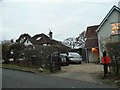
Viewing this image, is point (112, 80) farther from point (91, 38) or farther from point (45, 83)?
point (91, 38)

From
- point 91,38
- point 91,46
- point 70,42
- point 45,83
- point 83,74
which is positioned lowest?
point 45,83

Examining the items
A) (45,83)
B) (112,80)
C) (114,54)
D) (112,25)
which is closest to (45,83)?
(45,83)

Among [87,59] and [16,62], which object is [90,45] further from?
[16,62]

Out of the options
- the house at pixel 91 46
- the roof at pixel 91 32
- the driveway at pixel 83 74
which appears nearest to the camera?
the driveway at pixel 83 74

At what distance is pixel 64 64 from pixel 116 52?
11264mm

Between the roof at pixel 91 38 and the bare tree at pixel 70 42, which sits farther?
the bare tree at pixel 70 42

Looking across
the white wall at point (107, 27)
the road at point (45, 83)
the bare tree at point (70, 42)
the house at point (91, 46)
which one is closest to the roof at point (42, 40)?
the bare tree at point (70, 42)

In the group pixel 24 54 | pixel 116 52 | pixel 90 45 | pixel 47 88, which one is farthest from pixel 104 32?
pixel 47 88

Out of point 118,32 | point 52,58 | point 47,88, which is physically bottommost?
point 47,88

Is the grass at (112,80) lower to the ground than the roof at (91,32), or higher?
lower

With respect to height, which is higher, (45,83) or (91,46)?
(91,46)

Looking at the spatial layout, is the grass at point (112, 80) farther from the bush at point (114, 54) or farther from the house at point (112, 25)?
the house at point (112, 25)

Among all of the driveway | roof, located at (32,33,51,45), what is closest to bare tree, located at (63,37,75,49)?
roof, located at (32,33,51,45)

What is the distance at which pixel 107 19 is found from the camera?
32.1m
